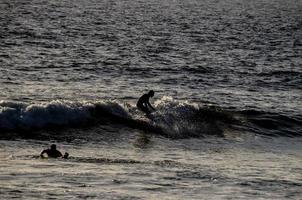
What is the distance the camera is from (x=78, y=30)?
7575 cm

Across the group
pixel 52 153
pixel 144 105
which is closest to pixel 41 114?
pixel 144 105

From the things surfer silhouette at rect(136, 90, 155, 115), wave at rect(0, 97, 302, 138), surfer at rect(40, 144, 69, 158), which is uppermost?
surfer silhouette at rect(136, 90, 155, 115)

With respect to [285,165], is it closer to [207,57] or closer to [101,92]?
[101,92]

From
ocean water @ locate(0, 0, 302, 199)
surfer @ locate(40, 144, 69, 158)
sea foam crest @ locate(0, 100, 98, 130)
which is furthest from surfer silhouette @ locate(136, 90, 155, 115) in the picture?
surfer @ locate(40, 144, 69, 158)

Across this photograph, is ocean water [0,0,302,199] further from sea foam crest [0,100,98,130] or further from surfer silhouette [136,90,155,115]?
surfer silhouette [136,90,155,115]

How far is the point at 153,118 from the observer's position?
30.0m

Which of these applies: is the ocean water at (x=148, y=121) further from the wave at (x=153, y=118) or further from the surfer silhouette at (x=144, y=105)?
the surfer silhouette at (x=144, y=105)

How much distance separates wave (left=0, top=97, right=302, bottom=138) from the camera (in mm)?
27495

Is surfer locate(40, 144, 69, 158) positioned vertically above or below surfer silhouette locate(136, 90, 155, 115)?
below

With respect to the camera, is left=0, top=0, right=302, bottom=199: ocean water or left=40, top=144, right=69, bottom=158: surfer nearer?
left=0, top=0, right=302, bottom=199: ocean water

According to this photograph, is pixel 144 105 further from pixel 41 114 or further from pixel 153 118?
pixel 41 114

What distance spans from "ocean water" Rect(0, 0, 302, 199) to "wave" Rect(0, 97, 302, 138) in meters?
0.06

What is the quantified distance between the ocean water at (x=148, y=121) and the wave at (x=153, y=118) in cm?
6

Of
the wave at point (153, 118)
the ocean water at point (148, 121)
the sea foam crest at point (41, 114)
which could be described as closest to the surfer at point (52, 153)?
the ocean water at point (148, 121)
